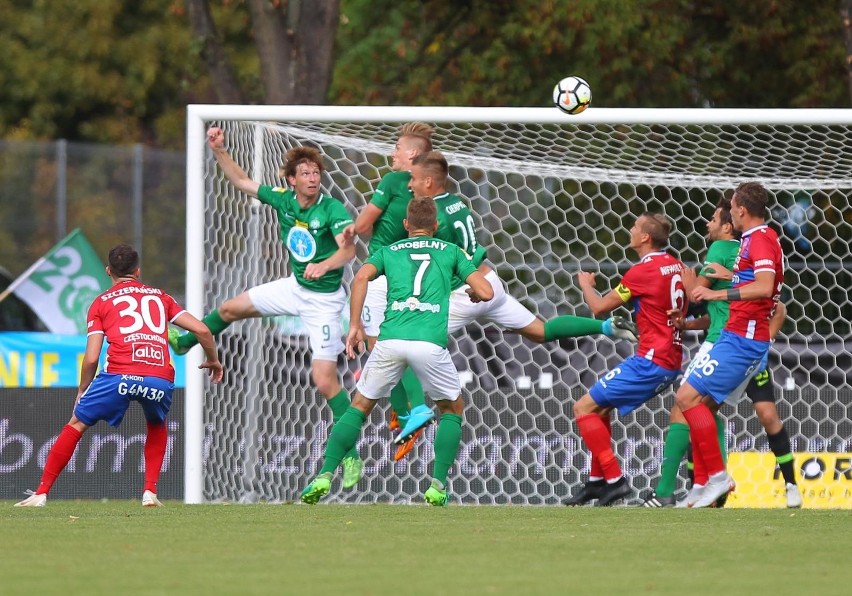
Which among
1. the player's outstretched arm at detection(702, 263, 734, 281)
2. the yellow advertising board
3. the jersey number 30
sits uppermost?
the player's outstretched arm at detection(702, 263, 734, 281)

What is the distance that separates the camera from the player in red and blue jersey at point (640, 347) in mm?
9211

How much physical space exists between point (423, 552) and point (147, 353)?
118 inches

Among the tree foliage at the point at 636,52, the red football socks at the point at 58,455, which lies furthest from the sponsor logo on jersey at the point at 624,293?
the tree foliage at the point at 636,52

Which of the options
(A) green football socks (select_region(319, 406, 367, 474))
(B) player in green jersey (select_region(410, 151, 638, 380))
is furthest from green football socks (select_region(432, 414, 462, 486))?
(B) player in green jersey (select_region(410, 151, 638, 380))

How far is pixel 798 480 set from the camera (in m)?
10.9

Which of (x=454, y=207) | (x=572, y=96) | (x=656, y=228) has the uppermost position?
(x=572, y=96)

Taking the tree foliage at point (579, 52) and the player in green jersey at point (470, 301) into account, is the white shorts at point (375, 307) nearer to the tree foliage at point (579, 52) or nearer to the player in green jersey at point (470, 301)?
the player in green jersey at point (470, 301)

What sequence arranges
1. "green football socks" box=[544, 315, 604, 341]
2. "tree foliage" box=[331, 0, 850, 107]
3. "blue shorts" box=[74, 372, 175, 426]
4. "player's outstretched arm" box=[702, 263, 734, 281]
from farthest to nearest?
"tree foliage" box=[331, 0, 850, 107] → "green football socks" box=[544, 315, 604, 341] → "player's outstretched arm" box=[702, 263, 734, 281] → "blue shorts" box=[74, 372, 175, 426]

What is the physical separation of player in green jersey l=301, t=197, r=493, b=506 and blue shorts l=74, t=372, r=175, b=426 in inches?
42.7

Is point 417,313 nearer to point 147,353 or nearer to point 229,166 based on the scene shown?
point 147,353

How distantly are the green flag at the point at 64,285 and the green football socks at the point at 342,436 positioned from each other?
9.26 m

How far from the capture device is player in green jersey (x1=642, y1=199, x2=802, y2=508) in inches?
368

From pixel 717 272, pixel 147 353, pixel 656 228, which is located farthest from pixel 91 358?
pixel 717 272

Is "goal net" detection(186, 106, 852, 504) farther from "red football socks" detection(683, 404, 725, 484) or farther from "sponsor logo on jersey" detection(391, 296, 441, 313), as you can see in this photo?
"sponsor logo on jersey" detection(391, 296, 441, 313)
